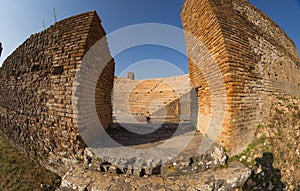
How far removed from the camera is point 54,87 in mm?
3000

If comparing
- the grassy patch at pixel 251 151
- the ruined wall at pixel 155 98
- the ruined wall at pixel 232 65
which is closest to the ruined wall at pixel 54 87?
the ruined wall at pixel 232 65

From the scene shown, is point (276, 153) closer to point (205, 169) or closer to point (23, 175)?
point (205, 169)

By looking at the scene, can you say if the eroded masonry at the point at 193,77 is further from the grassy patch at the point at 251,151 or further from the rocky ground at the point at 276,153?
the rocky ground at the point at 276,153

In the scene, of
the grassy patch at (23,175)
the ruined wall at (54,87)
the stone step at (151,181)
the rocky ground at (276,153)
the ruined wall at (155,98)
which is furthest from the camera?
the ruined wall at (155,98)

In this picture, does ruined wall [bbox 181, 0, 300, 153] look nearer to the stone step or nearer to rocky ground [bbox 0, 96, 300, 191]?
rocky ground [bbox 0, 96, 300, 191]

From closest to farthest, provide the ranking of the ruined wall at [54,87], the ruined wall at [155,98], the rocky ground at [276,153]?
the ruined wall at [54,87] → the rocky ground at [276,153] → the ruined wall at [155,98]

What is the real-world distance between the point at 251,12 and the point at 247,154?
4799mm

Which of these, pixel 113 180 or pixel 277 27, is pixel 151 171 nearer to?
pixel 113 180

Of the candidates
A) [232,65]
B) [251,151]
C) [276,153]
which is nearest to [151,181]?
[251,151]

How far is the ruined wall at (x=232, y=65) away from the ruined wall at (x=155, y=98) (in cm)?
648

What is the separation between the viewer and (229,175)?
2.36 m

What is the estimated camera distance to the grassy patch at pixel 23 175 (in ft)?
11.1

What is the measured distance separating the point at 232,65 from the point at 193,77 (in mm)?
1720

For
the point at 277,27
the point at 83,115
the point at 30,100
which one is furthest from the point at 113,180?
the point at 277,27
